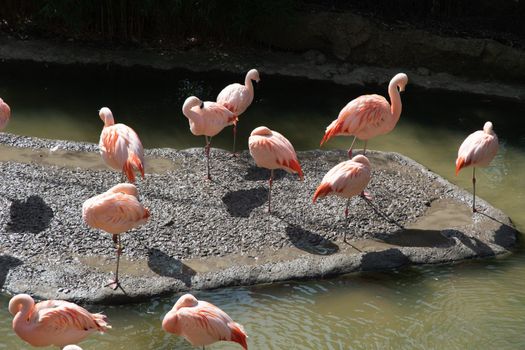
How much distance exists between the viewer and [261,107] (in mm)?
8219

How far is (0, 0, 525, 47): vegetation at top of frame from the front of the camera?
8.84 metres

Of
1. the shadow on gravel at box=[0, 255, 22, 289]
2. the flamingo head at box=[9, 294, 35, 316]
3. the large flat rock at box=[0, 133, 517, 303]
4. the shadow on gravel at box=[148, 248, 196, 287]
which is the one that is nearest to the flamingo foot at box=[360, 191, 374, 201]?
the large flat rock at box=[0, 133, 517, 303]

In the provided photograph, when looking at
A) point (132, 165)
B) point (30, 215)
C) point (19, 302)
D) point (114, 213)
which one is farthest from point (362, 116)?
point (19, 302)

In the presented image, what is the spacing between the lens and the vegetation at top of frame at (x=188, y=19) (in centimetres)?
884

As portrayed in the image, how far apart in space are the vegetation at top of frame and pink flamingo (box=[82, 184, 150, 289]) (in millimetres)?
4351

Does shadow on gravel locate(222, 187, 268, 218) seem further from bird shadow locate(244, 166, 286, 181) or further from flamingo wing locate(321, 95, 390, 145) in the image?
flamingo wing locate(321, 95, 390, 145)

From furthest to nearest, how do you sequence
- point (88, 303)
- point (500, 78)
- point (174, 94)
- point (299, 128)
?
point (500, 78) → point (174, 94) → point (299, 128) → point (88, 303)

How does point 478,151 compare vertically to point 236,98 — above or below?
below

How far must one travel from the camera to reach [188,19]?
932cm

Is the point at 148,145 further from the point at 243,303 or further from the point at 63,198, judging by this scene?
the point at 243,303

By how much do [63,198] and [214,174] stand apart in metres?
1.27

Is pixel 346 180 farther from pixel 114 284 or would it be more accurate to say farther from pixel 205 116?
pixel 114 284

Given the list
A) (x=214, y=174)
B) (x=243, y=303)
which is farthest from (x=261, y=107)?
(x=243, y=303)

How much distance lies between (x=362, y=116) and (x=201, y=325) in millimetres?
2720
